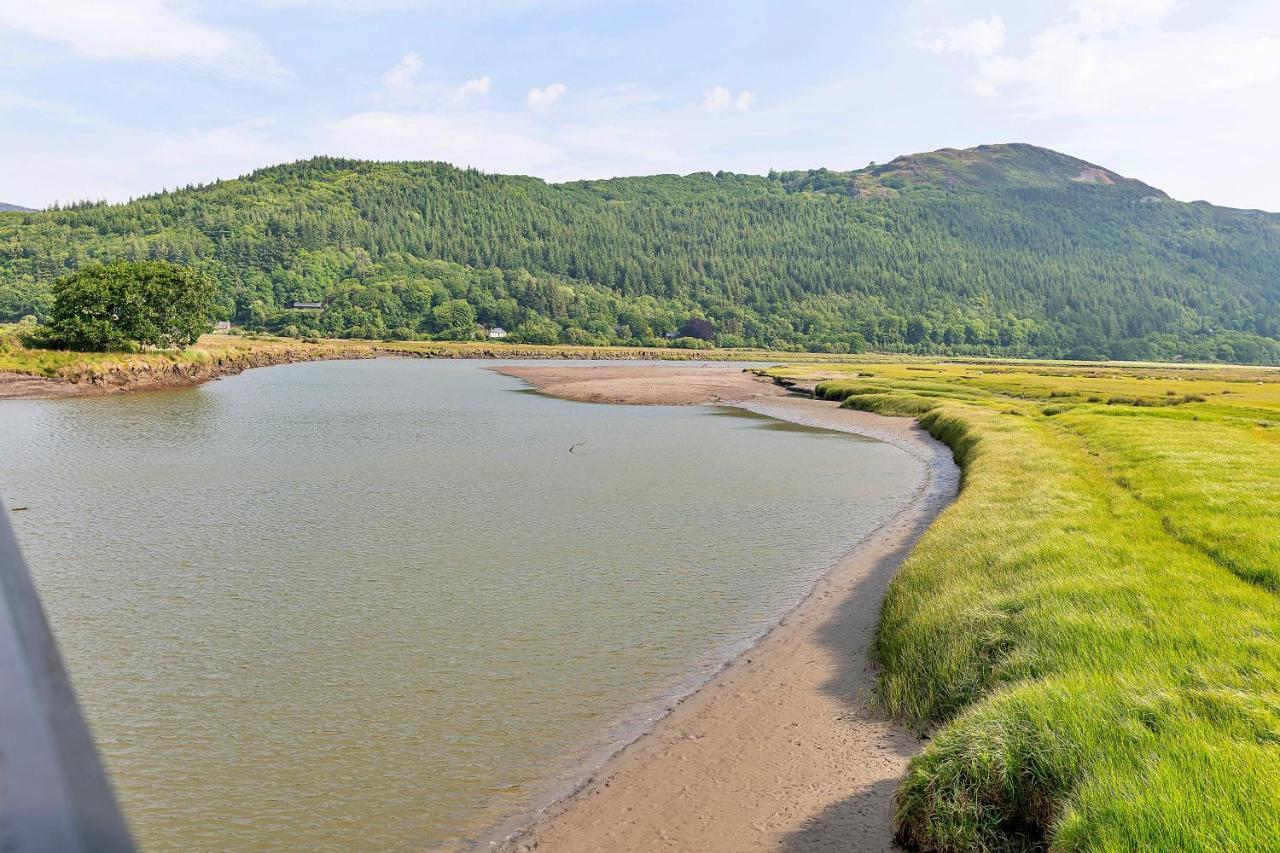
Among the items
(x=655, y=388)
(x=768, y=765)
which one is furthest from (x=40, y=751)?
(x=655, y=388)

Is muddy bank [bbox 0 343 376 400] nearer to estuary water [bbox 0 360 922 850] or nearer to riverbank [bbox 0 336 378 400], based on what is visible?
riverbank [bbox 0 336 378 400]

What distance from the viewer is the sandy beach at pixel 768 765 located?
13789mm

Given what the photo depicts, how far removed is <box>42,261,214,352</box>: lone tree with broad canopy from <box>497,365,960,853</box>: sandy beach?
4508 inches

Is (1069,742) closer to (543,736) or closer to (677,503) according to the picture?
(543,736)

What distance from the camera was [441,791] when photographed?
598 inches

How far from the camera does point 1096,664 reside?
15.1 metres

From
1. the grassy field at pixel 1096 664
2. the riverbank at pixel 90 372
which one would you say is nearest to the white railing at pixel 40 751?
the grassy field at pixel 1096 664

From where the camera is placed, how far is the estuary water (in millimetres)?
Answer: 15508

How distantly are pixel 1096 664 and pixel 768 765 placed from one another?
6.26 m

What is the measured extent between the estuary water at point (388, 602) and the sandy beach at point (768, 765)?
956mm

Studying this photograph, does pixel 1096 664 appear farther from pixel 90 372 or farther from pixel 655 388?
pixel 90 372

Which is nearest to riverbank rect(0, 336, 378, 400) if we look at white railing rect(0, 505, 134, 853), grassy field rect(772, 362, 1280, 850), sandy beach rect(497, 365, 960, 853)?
sandy beach rect(497, 365, 960, 853)

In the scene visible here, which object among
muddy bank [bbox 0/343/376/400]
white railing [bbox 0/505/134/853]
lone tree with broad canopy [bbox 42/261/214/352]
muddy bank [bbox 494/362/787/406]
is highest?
lone tree with broad canopy [bbox 42/261/214/352]

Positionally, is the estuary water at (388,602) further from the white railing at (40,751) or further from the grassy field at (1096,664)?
the white railing at (40,751)
